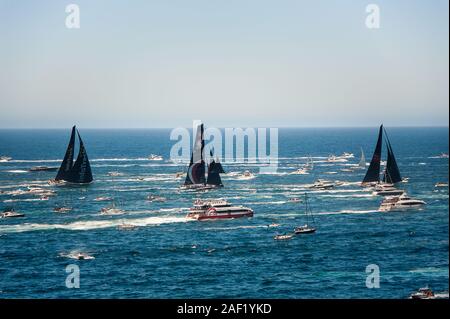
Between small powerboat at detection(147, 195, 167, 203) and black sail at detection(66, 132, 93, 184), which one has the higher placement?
black sail at detection(66, 132, 93, 184)

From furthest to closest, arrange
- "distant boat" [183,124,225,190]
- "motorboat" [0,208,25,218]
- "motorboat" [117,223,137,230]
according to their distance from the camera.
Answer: "distant boat" [183,124,225,190] → "motorboat" [0,208,25,218] → "motorboat" [117,223,137,230]

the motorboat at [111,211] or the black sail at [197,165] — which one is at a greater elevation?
the black sail at [197,165]

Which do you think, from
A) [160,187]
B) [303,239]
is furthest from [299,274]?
[160,187]

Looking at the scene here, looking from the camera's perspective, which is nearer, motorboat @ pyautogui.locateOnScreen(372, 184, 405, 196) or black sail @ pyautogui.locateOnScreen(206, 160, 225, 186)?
motorboat @ pyautogui.locateOnScreen(372, 184, 405, 196)

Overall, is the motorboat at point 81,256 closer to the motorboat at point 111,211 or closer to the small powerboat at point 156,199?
the motorboat at point 111,211

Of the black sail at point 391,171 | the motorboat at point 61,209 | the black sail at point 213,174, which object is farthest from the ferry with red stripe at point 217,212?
the black sail at point 391,171

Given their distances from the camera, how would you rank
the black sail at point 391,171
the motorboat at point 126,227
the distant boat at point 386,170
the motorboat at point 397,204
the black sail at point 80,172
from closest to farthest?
the motorboat at point 126,227, the motorboat at point 397,204, the black sail at point 391,171, the distant boat at point 386,170, the black sail at point 80,172

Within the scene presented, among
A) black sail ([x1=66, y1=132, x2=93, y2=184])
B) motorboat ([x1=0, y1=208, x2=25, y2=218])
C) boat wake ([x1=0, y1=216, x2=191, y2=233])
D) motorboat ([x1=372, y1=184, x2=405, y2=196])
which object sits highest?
black sail ([x1=66, y1=132, x2=93, y2=184])

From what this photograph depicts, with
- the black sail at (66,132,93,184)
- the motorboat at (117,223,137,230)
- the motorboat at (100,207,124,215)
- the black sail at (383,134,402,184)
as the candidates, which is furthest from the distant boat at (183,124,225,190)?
the motorboat at (117,223,137,230)

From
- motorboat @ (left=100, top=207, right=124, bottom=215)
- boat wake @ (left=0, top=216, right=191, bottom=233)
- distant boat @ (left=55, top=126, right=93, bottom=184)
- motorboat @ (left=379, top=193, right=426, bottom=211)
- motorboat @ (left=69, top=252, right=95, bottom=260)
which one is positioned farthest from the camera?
distant boat @ (left=55, top=126, right=93, bottom=184)

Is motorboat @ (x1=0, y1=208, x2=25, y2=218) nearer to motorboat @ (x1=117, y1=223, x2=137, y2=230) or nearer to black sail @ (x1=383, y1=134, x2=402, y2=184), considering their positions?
motorboat @ (x1=117, y1=223, x2=137, y2=230)

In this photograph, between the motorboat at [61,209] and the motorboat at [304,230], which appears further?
the motorboat at [61,209]
